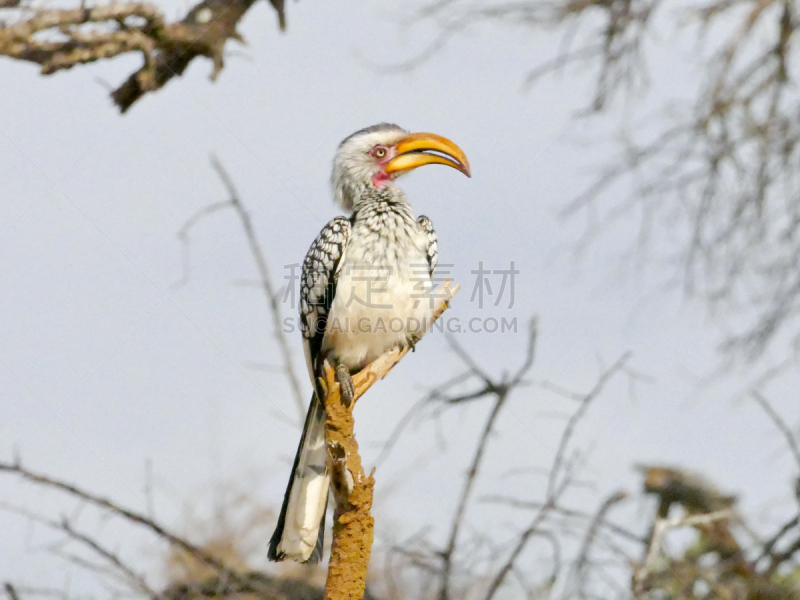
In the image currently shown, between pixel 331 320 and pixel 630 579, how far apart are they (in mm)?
1551

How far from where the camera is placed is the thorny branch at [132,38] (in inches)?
135

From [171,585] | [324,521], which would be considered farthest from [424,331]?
[171,585]

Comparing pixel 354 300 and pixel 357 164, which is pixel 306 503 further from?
pixel 357 164

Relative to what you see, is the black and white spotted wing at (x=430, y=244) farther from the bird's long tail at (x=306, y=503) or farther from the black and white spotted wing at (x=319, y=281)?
the bird's long tail at (x=306, y=503)

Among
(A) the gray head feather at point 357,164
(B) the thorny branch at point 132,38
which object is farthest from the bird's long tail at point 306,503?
(B) the thorny branch at point 132,38

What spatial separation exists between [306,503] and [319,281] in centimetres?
88

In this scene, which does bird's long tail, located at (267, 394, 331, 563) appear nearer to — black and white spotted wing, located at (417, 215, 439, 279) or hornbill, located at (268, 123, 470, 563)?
hornbill, located at (268, 123, 470, 563)

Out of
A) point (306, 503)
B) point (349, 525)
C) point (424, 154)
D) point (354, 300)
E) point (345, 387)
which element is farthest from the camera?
point (424, 154)

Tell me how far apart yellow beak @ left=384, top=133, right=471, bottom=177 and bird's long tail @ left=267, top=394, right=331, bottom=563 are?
1138 mm

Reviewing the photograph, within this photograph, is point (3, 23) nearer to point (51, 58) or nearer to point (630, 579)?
point (51, 58)

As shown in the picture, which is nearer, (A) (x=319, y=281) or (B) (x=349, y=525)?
(B) (x=349, y=525)

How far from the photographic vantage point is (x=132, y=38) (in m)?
3.71

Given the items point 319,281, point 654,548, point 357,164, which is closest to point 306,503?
point 319,281

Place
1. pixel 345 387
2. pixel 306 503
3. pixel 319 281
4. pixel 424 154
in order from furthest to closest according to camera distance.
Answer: pixel 424 154 → pixel 319 281 → pixel 306 503 → pixel 345 387
